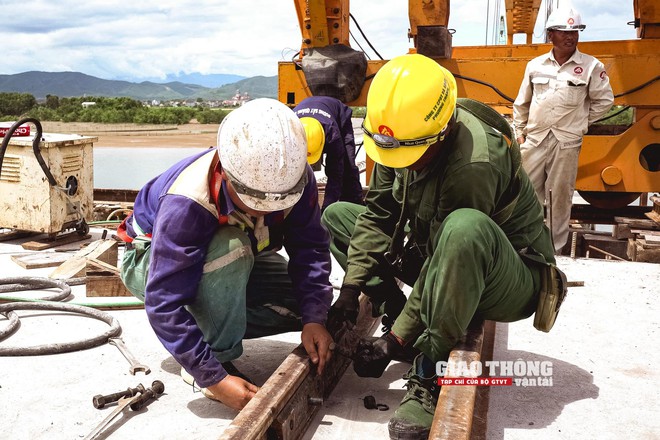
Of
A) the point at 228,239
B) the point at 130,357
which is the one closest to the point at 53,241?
the point at 130,357

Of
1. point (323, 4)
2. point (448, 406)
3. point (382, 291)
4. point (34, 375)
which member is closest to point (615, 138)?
point (323, 4)

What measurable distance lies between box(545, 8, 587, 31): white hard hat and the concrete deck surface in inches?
99.1

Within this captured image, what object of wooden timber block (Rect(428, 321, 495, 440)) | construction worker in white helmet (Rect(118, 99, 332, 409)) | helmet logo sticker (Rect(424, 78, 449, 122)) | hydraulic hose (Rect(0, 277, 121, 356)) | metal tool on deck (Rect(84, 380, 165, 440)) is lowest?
metal tool on deck (Rect(84, 380, 165, 440))

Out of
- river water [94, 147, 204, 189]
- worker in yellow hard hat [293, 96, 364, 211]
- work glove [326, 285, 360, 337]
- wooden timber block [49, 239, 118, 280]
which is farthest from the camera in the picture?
river water [94, 147, 204, 189]

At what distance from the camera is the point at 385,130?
2.50m

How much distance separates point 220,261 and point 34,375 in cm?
115

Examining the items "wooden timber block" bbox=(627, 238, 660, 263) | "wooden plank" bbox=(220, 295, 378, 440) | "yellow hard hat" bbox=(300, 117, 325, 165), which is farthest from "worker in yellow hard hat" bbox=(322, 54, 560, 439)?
"wooden timber block" bbox=(627, 238, 660, 263)

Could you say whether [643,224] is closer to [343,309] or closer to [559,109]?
[559,109]

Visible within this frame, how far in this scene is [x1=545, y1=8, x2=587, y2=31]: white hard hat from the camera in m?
5.45

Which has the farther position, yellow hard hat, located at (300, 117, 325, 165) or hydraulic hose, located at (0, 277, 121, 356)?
yellow hard hat, located at (300, 117, 325, 165)

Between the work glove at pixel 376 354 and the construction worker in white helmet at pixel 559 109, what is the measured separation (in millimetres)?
3489

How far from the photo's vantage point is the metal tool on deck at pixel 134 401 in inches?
94.7

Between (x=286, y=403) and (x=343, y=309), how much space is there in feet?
2.02

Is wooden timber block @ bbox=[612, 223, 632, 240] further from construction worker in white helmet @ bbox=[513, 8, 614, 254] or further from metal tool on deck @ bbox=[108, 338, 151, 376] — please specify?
metal tool on deck @ bbox=[108, 338, 151, 376]
